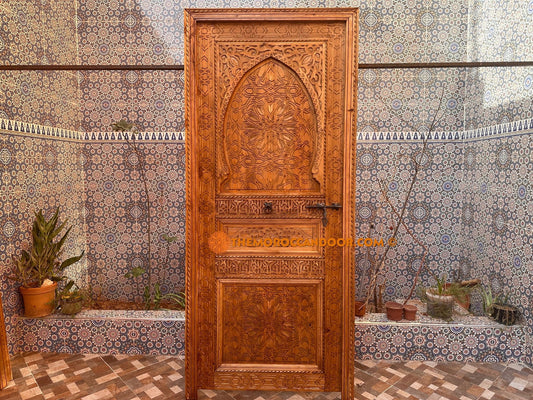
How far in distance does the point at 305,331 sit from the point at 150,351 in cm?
143

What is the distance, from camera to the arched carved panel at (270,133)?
97.9 inches

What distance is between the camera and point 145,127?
429cm

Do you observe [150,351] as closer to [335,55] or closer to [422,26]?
[335,55]

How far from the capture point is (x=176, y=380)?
2.79 meters

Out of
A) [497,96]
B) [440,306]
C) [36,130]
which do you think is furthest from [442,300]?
[36,130]

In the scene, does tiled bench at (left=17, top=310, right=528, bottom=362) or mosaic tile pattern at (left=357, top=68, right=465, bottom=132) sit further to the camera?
mosaic tile pattern at (left=357, top=68, right=465, bottom=132)

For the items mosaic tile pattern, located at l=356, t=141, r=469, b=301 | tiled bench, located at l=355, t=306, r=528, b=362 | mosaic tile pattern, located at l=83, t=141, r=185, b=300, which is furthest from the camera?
mosaic tile pattern, located at l=83, t=141, r=185, b=300

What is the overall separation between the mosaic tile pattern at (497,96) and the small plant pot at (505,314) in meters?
1.59

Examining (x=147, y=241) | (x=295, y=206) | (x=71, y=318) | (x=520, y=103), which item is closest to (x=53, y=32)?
(x=147, y=241)

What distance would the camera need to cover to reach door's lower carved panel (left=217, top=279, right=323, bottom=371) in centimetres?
256

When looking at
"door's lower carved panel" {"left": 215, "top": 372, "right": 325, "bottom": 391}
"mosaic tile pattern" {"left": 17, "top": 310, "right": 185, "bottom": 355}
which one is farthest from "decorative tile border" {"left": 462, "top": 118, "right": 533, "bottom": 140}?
"mosaic tile pattern" {"left": 17, "top": 310, "right": 185, "bottom": 355}

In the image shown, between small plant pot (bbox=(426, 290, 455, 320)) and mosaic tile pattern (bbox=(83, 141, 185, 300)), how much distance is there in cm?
272

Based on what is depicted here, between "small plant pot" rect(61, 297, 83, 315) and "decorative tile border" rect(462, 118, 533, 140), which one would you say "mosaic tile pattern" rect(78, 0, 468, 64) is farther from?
"small plant pot" rect(61, 297, 83, 315)

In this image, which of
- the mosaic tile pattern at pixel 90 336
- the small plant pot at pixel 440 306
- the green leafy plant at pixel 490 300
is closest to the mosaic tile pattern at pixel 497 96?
the green leafy plant at pixel 490 300
